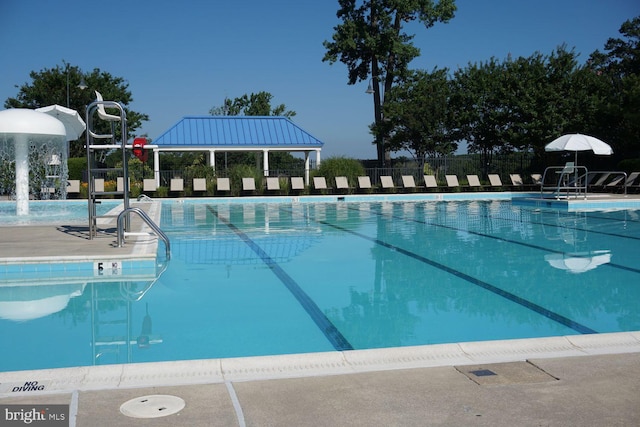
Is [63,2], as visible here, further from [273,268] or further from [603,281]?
[603,281]

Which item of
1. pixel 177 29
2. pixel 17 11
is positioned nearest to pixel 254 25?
pixel 177 29

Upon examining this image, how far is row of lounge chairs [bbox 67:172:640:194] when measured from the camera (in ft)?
71.6

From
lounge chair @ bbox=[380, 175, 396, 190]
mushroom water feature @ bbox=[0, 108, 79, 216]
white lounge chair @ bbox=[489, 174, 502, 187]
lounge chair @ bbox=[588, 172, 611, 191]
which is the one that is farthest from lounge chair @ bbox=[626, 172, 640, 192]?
mushroom water feature @ bbox=[0, 108, 79, 216]

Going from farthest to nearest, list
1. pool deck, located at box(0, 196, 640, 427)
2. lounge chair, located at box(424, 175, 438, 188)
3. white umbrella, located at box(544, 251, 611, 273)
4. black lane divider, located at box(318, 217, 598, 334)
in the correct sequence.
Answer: lounge chair, located at box(424, 175, 438, 188) → white umbrella, located at box(544, 251, 611, 273) → black lane divider, located at box(318, 217, 598, 334) → pool deck, located at box(0, 196, 640, 427)

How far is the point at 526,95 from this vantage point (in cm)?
2478

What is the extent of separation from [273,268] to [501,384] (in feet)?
17.1

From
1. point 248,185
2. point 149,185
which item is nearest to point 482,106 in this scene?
point 248,185

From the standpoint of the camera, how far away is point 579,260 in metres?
8.82

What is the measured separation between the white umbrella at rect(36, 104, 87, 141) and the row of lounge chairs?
5260 mm

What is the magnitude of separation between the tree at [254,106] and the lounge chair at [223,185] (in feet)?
71.3

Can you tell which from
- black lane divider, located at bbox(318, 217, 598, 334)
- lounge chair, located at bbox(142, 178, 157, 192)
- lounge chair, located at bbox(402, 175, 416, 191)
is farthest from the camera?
lounge chair, located at bbox(402, 175, 416, 191)

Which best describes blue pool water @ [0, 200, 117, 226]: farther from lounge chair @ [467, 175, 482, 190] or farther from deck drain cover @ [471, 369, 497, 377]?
lounge chair @ [467, 175, 482, 190]

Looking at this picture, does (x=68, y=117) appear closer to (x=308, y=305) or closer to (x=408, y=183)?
(x=308, y=305)

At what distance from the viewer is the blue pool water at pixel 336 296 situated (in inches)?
197
